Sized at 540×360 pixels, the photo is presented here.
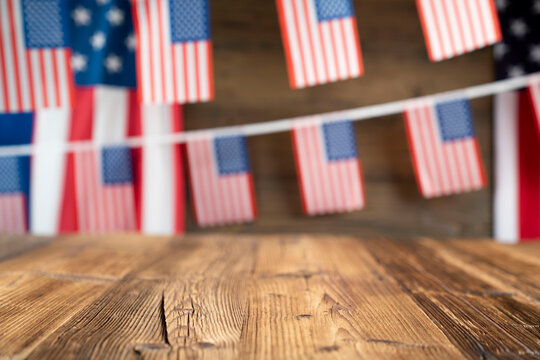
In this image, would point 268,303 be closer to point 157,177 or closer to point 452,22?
point 452,22

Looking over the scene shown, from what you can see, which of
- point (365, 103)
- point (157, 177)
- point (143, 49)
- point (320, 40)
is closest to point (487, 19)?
point (320, 40)

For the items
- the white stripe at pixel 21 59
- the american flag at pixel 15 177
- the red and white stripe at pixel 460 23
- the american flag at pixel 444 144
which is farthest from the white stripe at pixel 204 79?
the american flag at pixel 15 177

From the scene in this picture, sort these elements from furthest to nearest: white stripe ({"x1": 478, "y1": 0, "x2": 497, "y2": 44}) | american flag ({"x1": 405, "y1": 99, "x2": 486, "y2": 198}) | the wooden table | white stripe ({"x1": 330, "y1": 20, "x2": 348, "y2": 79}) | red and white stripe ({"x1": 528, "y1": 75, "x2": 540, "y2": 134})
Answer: american flag ({"x1": 405, "y1": 99, "x2": 486, "y2": 198})
red and white stripe ({"x1": 528, "y1": 75, "x2": 540, "y2": 134})
white stripe ({"x1": 330, "y1": 20, "x2": 348, "y2": 79})
white stripe ({"x1": 478, "y1": 0, "x2": 497, "y2": 44})
the wooden table

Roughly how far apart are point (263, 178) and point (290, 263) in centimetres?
152

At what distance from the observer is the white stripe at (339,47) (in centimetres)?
136

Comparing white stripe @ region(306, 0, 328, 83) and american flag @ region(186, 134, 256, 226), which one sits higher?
white stripe @ region(306, 0, 328, 83)

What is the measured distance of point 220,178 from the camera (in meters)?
2.07

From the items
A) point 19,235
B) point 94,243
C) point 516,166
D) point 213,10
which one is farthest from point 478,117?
point 19,235

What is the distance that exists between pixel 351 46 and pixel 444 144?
86 centimetres

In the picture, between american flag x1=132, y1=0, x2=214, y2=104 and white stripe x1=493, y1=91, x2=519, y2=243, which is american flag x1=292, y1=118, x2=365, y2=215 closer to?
american flag x1=132, y1=0, x2=214, y2=104

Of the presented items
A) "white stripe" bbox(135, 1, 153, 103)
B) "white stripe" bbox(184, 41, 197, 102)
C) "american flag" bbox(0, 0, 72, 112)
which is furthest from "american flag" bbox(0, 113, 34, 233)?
"white stripe" bbox(184, 41, 197, 102)

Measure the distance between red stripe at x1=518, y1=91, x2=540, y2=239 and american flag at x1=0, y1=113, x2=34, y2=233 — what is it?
2.68m

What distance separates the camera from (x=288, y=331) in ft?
1.53

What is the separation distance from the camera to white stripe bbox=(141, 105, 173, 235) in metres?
2.15
